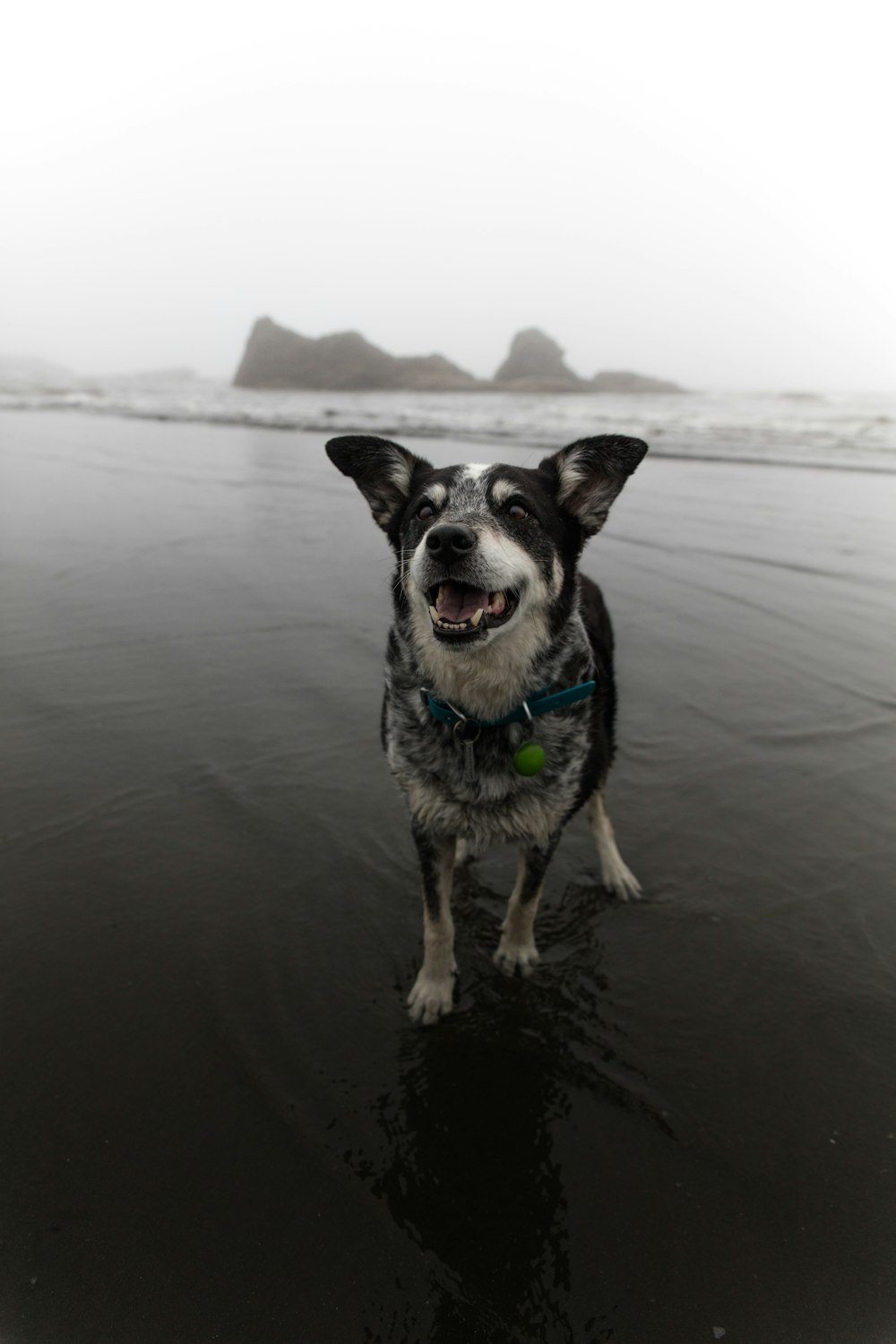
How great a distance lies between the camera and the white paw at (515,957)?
275 cm

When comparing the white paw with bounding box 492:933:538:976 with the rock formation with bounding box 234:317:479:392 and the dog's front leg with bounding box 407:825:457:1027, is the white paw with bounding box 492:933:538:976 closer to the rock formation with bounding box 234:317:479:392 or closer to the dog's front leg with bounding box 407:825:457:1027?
the dog's front leg with bounding box 407:825:457:1027

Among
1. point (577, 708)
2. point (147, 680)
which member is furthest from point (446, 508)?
point (147, 680)

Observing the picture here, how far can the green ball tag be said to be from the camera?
2.51m

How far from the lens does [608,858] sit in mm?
3246

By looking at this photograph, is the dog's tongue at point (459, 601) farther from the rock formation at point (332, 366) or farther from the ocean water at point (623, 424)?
the rock formation at point (332, 366)

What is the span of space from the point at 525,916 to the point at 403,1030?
631 mm

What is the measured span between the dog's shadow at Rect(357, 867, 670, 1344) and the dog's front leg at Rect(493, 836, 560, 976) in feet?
0.18

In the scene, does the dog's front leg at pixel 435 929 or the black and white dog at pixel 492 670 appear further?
the dog's front leg at pixel 435 929

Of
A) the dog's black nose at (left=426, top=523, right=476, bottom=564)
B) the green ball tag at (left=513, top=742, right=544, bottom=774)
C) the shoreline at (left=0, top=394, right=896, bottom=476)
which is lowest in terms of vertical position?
the green ball tag at (left=513, top=742, right=544, bottom=774)

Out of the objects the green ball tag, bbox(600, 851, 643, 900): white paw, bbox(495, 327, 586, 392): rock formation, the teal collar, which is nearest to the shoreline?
bbox(600, 851, 643, 900): white paw

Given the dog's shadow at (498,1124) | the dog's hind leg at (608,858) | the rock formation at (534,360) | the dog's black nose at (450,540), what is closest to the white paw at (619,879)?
the dog's hind leg at (608,858)

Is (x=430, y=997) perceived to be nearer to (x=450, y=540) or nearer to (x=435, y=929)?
(x=435, y=929)

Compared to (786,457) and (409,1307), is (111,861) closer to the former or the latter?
(409,1307)

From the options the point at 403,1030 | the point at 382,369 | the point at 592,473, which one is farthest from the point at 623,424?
the point at 382,369
